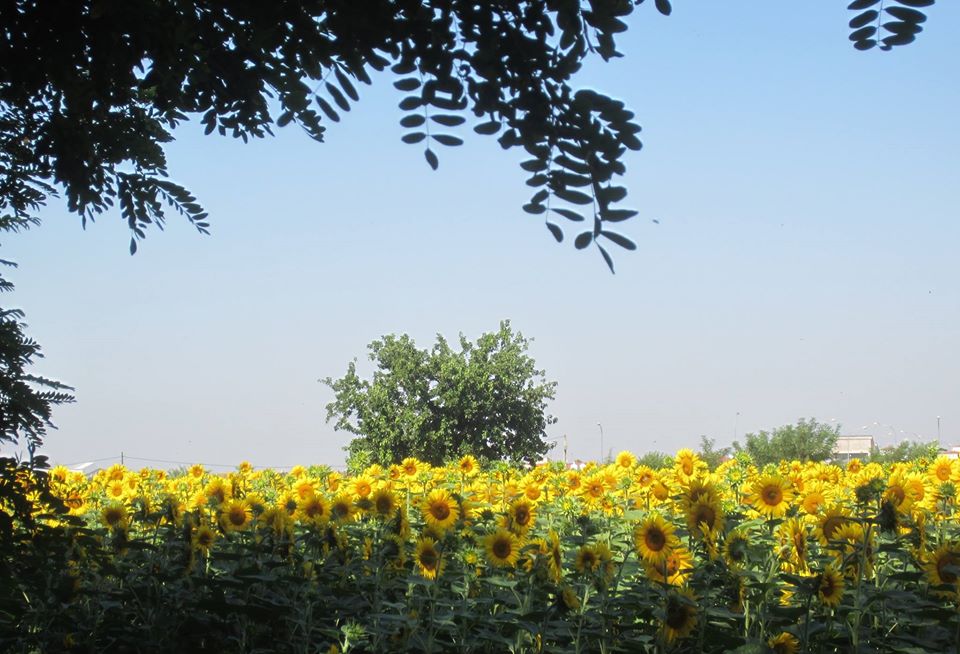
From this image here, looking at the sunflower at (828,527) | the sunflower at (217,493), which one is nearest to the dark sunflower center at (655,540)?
the sunflower at (828,527)

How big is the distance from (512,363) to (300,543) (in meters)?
26.1

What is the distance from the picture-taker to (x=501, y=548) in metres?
4.63

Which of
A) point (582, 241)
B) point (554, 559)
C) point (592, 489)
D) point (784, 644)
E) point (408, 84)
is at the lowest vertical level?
point (784, 644)

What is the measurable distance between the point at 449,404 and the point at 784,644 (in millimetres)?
27251

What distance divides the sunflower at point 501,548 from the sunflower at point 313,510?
0.97 meters

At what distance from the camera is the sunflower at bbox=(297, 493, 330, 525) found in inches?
205

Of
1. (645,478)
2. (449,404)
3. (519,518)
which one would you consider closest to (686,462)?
(645,478)

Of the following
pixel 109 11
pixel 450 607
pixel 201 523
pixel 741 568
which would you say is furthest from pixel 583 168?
pixel 201 523

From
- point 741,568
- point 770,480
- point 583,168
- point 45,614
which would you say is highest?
point 583,168

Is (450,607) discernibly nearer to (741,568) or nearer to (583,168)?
(741,568)

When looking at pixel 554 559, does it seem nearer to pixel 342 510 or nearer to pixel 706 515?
pixel 706 515

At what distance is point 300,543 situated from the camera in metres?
5.66

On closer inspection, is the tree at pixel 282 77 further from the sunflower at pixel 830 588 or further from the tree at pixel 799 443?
the tree at pixel 799 443

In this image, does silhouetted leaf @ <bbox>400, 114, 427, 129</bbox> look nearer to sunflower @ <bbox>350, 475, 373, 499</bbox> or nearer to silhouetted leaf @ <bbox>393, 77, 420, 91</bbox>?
silhouetted leaf @ <bbox>393, 77, 420, 91</bbox>
